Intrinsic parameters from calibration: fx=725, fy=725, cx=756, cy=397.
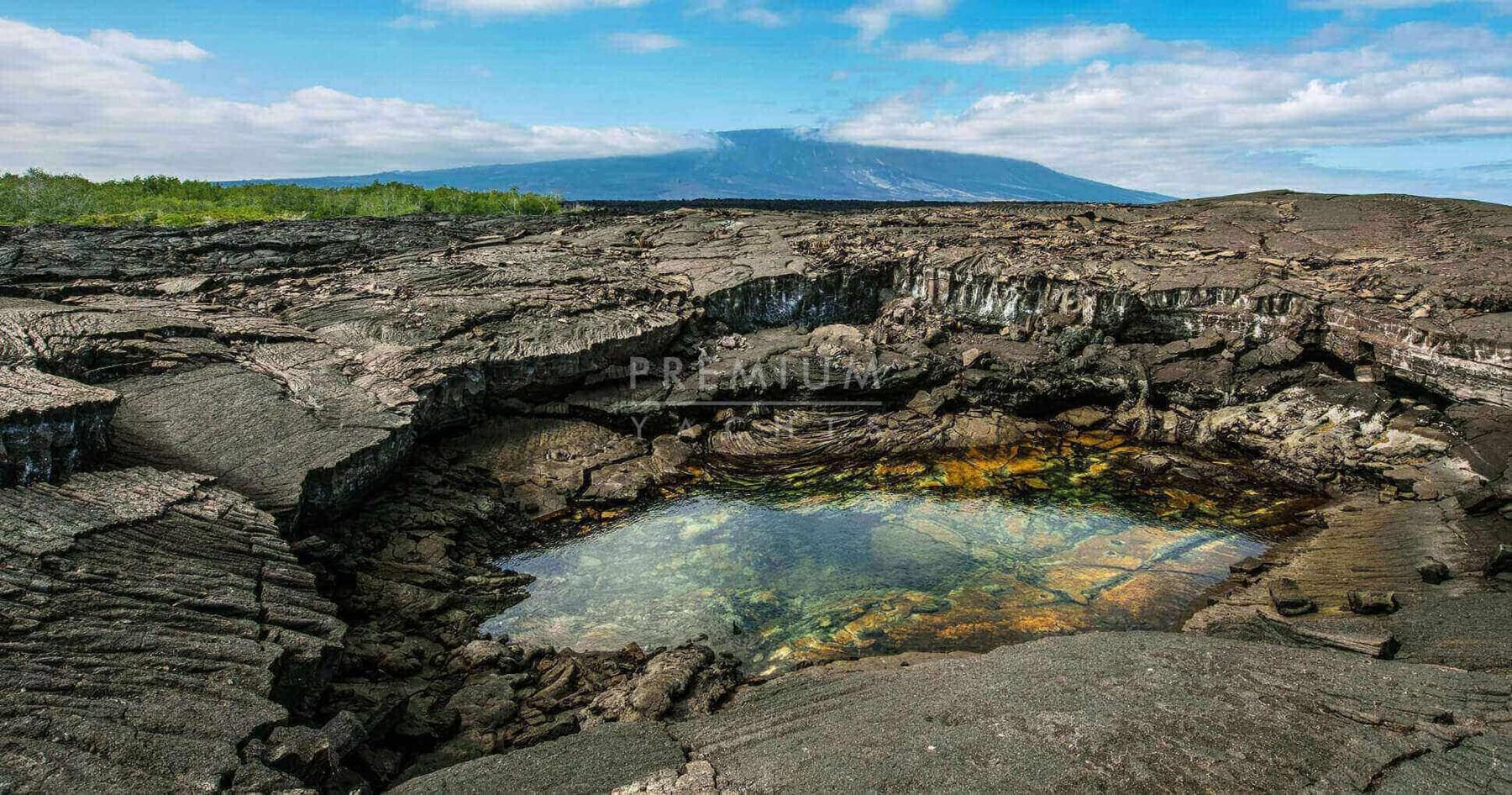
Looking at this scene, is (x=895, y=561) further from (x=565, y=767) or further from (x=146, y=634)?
(x=146, y=634)

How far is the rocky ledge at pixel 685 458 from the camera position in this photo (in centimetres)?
603

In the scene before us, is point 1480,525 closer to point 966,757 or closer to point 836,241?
point 966,757

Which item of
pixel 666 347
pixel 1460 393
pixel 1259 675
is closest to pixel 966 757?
pixel 1259 675

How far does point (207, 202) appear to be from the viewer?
34094mm

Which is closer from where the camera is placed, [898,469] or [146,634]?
[146,634]

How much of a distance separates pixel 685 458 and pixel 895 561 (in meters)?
5.47

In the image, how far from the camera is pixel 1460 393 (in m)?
13.6

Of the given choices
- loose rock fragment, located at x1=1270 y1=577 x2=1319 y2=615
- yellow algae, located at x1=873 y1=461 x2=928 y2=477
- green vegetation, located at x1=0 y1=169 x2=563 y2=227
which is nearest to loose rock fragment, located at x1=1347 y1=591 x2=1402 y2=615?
loose rock fragment, located at x1=1270 y1=577 x2=1319 y2=615

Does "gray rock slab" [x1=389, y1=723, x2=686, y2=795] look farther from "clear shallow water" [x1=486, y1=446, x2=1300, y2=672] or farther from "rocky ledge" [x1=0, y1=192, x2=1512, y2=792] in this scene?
"clear shallow water" [x1=486, y1=446, x2=1300, y2=672]

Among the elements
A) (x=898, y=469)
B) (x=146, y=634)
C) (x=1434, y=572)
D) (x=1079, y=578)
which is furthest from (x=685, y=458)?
(x=1434, y=572)

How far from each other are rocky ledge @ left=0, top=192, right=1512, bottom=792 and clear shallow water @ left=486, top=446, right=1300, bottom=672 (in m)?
0.77

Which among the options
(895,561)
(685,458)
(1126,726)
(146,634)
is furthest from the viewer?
(685,458)

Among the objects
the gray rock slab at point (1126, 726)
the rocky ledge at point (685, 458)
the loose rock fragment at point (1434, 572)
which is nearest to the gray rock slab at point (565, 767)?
the rocky ledge at point (685, 458)

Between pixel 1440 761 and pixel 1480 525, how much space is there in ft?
23.1
